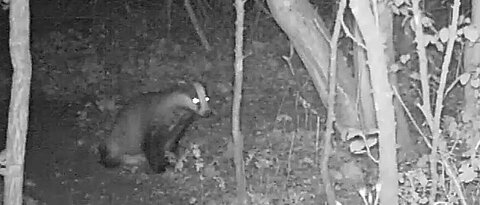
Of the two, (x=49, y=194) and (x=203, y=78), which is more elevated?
(x=203, y=78)

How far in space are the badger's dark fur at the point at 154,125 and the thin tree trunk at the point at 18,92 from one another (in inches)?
89.7

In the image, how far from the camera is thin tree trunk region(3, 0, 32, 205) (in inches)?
137

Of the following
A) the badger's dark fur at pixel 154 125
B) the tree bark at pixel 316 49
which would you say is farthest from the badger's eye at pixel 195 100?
the tree bark at pixel 316 49

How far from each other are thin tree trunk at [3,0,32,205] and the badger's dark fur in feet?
7.47

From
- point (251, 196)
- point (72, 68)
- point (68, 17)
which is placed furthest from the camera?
point (68, 17)

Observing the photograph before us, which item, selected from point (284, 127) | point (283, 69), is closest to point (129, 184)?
point (284, 127)

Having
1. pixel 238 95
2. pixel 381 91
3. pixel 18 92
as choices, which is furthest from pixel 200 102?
pixel 381 91

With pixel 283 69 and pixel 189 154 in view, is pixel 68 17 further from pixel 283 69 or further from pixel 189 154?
pixel 189 154

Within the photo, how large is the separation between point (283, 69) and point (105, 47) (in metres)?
2.04

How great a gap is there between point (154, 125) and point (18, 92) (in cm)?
241

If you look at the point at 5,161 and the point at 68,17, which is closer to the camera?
the point at 5,161

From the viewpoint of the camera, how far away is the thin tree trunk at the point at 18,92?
11.4 ft

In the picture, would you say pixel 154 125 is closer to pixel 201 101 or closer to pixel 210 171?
pixel 201 101

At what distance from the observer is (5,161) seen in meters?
3.69
